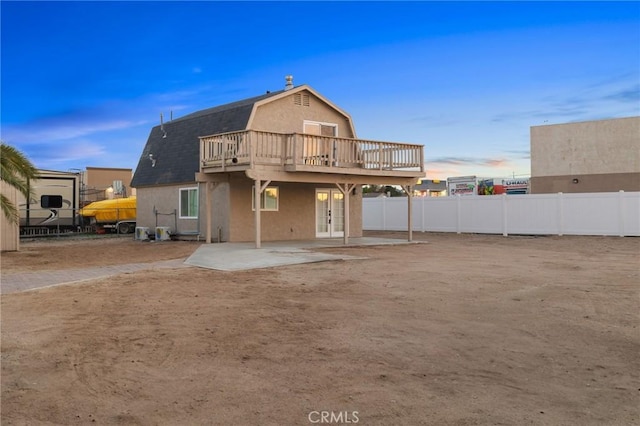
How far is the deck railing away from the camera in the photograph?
1741 cm

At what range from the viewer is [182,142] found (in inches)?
934

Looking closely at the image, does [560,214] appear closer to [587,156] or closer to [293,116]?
[293,116]

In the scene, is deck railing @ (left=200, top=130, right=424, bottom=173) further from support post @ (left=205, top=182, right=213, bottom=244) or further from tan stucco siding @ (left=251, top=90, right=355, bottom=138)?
tan stucco siding @ (left=251, top=90, right=355, bottom=138)

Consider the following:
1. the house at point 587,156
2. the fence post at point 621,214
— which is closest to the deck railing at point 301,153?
the fence post at point 621,214

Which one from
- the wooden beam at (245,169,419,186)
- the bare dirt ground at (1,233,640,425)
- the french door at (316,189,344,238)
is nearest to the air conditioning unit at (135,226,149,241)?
the french door at (316,189,344,238)

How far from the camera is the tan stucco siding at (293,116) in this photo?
20828 mm

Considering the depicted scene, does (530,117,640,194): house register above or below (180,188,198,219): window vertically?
above

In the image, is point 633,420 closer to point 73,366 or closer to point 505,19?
point 73,366

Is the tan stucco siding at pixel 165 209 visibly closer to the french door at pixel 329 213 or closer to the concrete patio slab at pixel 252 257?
the concrete patio slab at pixel 252 257

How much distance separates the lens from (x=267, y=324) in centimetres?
706

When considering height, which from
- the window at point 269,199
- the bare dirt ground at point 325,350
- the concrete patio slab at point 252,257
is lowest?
the bare dirt ground at point 325,350

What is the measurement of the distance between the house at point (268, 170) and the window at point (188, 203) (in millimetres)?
44

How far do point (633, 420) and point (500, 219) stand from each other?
24.1 metres

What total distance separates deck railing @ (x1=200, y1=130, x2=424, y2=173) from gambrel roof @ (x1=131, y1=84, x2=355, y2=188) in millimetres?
1996
